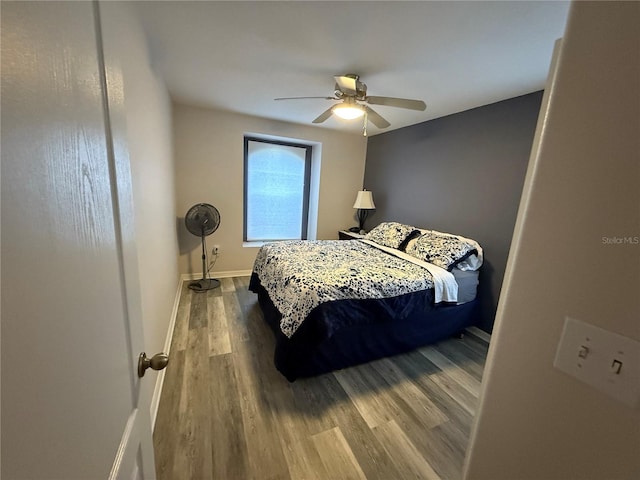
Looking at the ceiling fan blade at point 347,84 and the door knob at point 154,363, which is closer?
the door knob at point 154,363

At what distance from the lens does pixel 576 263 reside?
52 cm

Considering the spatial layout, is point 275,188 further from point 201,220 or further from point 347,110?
point 347,110

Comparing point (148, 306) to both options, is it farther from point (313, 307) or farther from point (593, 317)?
point (593, 317)

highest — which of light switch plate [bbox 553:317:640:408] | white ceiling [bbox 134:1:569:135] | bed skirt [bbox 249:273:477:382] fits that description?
white ceiling [bbox 134:1:569:135]

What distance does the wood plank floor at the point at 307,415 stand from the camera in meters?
1.32

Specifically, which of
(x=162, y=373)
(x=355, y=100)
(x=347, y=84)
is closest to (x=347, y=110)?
(x=355, y=100)

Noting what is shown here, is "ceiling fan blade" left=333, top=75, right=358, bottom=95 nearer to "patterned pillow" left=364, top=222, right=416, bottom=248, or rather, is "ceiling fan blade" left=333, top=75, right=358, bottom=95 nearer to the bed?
the bed

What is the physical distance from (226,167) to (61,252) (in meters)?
3.46

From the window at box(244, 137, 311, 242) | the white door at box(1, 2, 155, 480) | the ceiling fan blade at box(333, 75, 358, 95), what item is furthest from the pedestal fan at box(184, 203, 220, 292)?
the white door at box(1, 2, 155, 480)

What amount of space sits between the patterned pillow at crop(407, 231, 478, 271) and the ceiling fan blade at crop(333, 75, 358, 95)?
1683 mm

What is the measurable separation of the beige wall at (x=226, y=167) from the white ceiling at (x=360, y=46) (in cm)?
72

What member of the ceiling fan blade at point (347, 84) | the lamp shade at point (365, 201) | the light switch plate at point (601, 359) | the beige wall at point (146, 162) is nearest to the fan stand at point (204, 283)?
the beige wall at point (146, 162)

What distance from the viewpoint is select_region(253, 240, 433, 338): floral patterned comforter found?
1.84m

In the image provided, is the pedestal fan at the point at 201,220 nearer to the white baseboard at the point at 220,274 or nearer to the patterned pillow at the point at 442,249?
the white baseboard at the point at 220,274
